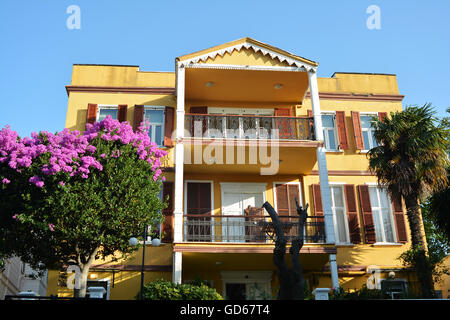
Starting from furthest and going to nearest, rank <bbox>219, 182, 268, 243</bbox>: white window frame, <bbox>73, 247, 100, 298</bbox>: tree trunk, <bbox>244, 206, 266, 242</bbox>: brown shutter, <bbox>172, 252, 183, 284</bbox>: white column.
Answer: <bbox>219, 182, 268, 243</bbox>: white window frame
<bbox>244, 206, 266, 242</bbox>: brown shutter
<bbox>172, 252, 183, 284</bbox>: white column
<bbox>73, 247, 100, 298</bbox>: tree trunk

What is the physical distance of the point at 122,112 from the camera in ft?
53.1

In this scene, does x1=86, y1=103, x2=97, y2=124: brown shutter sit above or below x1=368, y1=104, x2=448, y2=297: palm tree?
above

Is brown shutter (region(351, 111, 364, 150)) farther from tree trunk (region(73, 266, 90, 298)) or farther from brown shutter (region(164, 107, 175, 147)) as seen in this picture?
tree trunk (region(73, 266, 90, 298))

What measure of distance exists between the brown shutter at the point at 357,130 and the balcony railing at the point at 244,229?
11.9ft

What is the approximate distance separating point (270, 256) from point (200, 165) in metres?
3.73

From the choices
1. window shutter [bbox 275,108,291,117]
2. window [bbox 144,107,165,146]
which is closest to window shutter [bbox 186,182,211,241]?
window [bbox 144,107,165,146]

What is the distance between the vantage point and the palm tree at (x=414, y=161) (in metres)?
13.4

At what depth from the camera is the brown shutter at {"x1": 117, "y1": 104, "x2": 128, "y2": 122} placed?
1608cm

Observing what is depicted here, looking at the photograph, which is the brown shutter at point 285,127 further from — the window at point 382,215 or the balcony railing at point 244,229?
the window at point 382,215

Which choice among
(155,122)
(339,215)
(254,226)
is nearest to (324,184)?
(339,215)

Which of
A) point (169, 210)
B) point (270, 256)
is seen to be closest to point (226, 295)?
point (270, 256)

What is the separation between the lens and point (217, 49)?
14.8 m

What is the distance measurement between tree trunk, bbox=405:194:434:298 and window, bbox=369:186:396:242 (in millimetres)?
1516

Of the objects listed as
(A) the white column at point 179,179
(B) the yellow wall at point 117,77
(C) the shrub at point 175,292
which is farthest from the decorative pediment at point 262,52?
(C) the shrub at point 175,292
